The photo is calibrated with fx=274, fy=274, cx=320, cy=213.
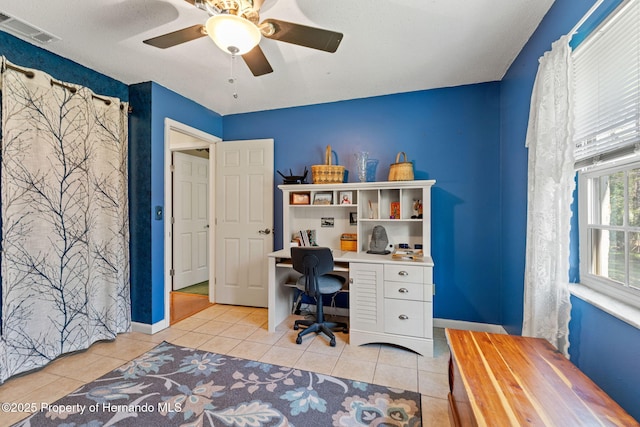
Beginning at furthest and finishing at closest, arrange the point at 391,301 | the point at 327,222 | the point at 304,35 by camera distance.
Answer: the point at 327,222
the point at 391,301
the point at 304,35

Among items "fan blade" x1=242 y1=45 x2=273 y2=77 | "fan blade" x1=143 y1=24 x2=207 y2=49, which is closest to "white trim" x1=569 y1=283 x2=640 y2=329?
"fan blade" x1=242 y1=45 x2=273 y2=77

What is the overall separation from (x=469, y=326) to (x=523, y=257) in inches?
39.4

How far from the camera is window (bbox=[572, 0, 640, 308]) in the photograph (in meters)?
1.13

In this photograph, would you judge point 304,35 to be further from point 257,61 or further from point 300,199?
point 300,199

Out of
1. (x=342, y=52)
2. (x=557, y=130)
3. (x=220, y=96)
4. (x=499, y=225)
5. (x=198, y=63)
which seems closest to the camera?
(x=557, y=130)

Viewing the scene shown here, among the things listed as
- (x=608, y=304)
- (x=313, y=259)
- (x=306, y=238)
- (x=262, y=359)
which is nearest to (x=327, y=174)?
(x=306, y=238)

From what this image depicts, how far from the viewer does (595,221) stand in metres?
1.42

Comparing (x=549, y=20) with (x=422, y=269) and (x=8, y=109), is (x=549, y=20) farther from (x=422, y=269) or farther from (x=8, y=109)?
(x=8, y=109)

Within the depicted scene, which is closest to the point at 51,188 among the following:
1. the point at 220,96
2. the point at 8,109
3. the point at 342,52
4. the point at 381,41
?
the point at 8,109

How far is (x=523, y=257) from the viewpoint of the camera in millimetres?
2088

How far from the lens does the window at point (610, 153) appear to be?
1.13m

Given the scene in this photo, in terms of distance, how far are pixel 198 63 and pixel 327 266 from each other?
6.78 ft

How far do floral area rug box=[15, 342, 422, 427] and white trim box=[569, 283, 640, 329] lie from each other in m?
1.07

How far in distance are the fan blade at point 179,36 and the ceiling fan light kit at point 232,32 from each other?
0.22 metres
